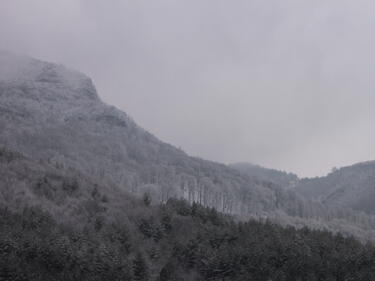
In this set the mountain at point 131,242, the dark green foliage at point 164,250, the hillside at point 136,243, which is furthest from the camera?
the mountain at point 131,242

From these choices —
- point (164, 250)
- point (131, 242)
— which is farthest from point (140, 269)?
point (164, 250)

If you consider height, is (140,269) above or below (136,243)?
below

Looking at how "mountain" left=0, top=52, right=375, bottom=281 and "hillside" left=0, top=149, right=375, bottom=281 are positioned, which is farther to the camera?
"mountain" left=0, top=52, right=375, bottom=281

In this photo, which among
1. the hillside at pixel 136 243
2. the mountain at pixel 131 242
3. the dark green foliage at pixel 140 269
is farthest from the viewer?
the dark green foliage at pixel 140 269

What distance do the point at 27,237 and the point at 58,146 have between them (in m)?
148

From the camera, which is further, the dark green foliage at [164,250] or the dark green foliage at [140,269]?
the dark green foliage at [140,269]

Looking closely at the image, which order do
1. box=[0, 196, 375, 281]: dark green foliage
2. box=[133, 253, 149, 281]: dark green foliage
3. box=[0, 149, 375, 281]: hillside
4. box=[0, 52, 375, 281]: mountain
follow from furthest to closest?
box=[133, 253, 149, 281]: dark green foliage
box=[0, 52, 375, 281]: mountain
box=[0, 149, 375, 281]: hillside
box=[0, 196, 375, 281]: dark green foliage

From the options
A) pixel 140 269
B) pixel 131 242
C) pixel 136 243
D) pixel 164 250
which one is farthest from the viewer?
pixel 164 250

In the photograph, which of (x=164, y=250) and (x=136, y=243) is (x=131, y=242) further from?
(x=164, y=250)

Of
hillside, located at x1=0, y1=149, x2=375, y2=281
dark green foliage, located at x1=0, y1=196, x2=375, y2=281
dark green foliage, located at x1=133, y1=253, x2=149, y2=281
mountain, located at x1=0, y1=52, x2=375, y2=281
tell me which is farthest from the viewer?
dark green foliage, located at x1=133, y1=253, x2=149, y2=281

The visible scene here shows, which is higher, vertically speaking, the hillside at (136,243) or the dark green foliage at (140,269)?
the hillside at (136,243)

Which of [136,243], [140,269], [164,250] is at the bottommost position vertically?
[140,269]

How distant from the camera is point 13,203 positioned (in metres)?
56.2

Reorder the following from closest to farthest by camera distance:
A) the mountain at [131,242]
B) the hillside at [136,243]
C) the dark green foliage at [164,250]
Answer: the dark green foliage at [164,250], the hillside at [136,243], the mountain at [131,242]
